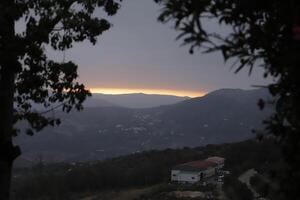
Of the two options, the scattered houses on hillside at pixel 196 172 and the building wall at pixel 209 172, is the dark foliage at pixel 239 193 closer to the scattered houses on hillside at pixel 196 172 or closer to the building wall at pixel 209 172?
the scattered houses on hillside at pixel 196 172

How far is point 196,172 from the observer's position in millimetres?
73375

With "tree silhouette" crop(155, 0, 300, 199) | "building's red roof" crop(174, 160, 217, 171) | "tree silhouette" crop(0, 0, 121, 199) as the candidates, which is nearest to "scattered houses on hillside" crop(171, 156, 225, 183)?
"building's red roof" crop(174, 160, 217, 171)

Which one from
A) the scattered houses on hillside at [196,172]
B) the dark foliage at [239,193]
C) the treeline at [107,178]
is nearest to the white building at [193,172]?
the scattered houses on hillside at [196,172]

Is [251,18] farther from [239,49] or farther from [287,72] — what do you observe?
[287,72]

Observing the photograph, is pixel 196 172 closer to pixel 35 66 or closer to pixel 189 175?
pixel 189 175

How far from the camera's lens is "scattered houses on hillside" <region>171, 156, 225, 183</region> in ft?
243

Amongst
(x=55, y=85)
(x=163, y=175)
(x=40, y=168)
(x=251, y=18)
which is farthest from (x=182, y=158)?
(x=251, y=18)

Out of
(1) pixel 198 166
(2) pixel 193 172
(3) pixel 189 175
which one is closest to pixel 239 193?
(1) pixel 198 166

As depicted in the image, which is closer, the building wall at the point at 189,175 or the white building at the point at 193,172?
the white building at the point at 193,172

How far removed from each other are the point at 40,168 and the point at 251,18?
308 feet

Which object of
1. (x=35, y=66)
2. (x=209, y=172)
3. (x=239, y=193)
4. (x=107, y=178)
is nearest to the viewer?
(x=35, y=66)

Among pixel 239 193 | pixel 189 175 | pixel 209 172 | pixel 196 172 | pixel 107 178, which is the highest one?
pixel 239 193

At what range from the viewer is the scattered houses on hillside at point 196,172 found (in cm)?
7400

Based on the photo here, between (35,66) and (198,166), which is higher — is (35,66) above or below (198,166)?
above
